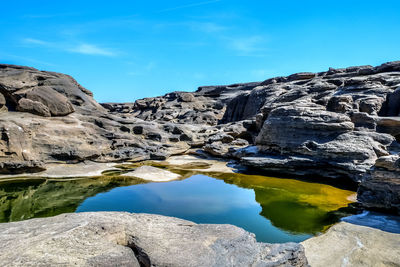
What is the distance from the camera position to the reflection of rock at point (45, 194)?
11.0 m

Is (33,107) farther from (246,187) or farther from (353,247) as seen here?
(353,247)

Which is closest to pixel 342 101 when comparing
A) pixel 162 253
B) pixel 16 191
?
pixel 162 253

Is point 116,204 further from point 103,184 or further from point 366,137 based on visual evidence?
point 366,137

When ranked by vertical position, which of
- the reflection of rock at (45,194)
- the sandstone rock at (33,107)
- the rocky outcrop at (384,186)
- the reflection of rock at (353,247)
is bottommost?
the reflection of rock at (45,194)

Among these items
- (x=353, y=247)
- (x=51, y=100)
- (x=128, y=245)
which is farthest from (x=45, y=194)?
(x=353, y=247)

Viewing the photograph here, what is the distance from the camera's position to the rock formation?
51.3 ft

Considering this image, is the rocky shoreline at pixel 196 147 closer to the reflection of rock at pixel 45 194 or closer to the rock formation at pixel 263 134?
the rock formation at pixel 263 134

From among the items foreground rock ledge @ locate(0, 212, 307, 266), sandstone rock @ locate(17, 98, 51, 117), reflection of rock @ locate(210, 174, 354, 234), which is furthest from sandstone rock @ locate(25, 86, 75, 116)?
foreground rock ledge @ locate(0, 212, 307, 266)

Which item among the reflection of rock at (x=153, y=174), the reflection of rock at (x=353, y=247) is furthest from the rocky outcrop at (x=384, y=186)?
the reflection of rock at (x=153, y=174)

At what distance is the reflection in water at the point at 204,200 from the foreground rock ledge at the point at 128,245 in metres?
3.39

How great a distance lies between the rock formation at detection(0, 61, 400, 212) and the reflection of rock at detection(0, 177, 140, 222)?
9.91ft

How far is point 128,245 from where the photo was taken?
17.0ft

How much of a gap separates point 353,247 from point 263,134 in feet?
43.6

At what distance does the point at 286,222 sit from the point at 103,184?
1165 centimetres
